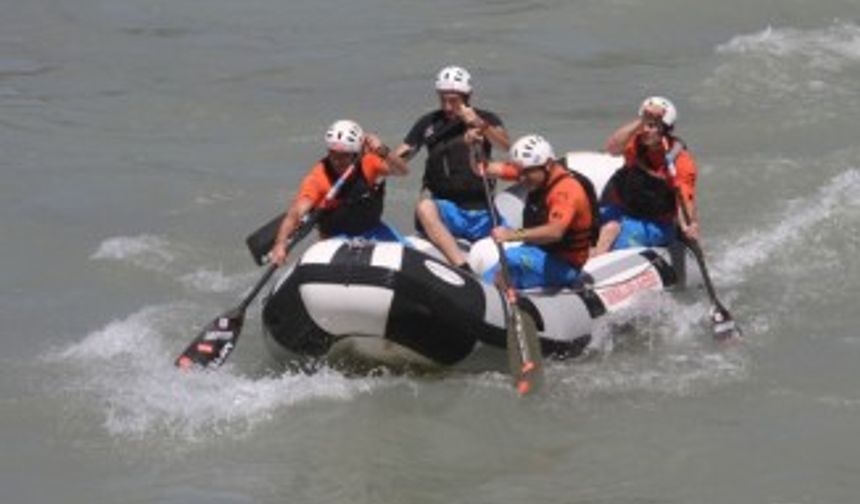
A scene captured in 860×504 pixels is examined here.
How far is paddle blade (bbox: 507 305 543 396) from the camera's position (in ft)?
30.1

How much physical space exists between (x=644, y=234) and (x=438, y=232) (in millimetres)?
1600

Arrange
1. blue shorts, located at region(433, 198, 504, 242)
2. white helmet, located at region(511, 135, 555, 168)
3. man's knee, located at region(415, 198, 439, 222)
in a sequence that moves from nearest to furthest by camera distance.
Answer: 1. white helmet, located at region(511, 135, 555, 168)
2. man's knee, located at region(415, 198, 439, 222)
3. blue shorts, located at region(433, 198, 504, 242)

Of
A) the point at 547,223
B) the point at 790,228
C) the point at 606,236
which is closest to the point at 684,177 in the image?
the point at 606,236

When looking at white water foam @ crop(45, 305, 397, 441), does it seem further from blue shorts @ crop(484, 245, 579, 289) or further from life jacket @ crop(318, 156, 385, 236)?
blue shorts @ crop(484, 245, 579, 289)

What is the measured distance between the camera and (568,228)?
1002 centimetres

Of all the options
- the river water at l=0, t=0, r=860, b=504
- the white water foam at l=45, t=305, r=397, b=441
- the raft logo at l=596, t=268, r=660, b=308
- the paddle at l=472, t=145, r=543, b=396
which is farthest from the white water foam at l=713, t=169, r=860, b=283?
the white water foam at l=45, t=305, r=397, b=441

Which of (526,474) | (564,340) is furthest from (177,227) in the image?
(526,474)

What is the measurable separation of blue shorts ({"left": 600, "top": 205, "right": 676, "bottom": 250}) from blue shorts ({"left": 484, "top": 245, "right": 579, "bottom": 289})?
115cm

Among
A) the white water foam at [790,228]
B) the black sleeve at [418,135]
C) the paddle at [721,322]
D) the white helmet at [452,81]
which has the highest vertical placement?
the white helmet at [452,81]

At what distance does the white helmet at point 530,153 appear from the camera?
387 inches

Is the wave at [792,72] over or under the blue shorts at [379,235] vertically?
under

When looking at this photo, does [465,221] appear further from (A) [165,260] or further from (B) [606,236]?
(A) [165,260]

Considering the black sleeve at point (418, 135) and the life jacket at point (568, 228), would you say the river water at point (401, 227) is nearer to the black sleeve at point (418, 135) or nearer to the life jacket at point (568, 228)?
the life jacket at point (568, 228)

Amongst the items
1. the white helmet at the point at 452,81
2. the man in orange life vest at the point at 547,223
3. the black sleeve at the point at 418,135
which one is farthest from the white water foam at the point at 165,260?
the man in orange life vest at the point at 547,223
